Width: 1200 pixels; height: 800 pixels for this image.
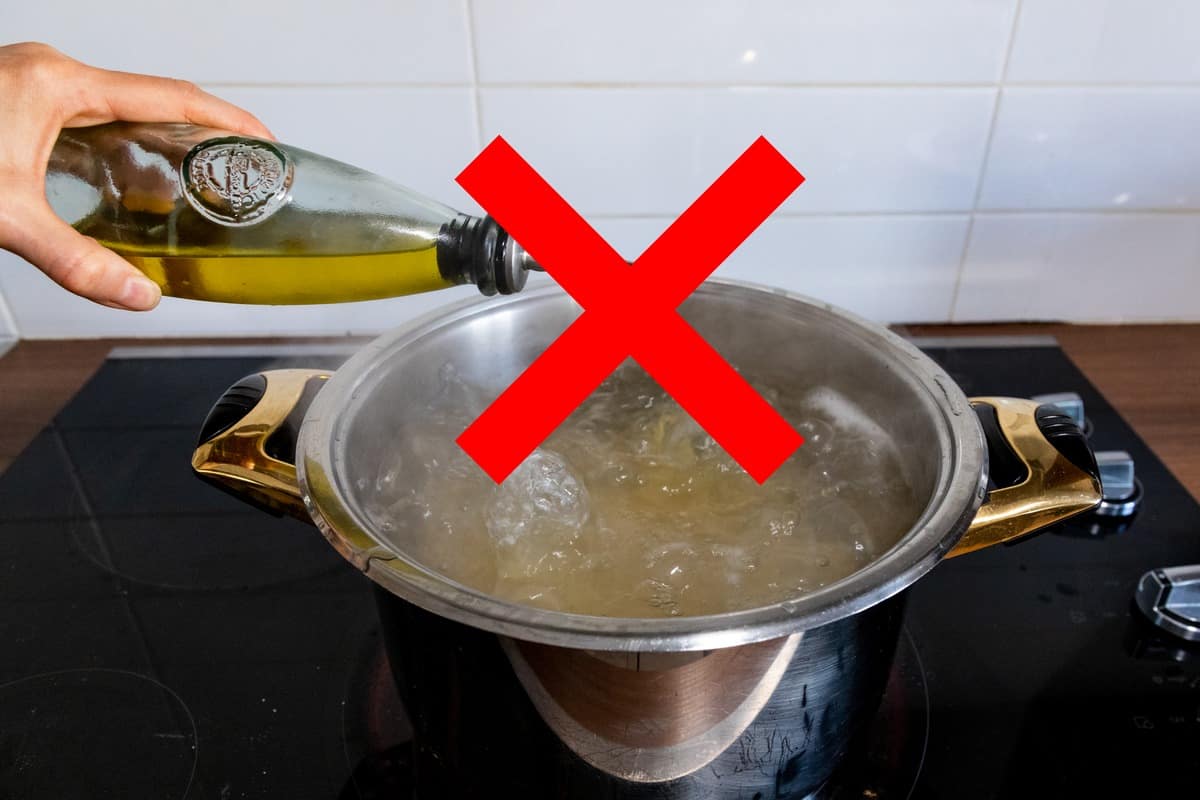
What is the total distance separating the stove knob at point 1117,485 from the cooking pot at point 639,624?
244 mm

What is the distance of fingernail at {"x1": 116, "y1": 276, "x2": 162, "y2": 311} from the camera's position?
1.66 feet

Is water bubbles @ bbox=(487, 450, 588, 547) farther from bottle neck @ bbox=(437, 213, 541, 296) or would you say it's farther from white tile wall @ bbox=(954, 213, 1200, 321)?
white tile wall @ bbox=(954, 213, 1200, 321)

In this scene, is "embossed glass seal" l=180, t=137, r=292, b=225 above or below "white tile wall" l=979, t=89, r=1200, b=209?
above

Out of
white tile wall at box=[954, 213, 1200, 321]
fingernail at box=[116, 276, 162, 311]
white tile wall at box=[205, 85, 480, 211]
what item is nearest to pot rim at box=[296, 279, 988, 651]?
fingernail at box=[116, 276, 162, 311]

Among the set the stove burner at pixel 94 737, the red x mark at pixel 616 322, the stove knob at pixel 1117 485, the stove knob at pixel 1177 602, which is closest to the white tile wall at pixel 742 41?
the red x mark at pixel 616 322

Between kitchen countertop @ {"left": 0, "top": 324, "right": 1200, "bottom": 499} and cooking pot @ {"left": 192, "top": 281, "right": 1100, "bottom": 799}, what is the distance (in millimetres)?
430

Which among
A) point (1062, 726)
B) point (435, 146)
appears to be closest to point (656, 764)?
point (1062, 726)

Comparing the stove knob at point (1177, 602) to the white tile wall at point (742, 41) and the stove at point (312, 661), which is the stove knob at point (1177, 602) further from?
the white tile wall at point (742, 41)

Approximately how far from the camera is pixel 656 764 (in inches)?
18.1

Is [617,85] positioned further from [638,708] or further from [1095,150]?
[638,708]

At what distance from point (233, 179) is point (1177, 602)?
739 millimetres

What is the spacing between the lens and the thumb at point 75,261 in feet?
1.58

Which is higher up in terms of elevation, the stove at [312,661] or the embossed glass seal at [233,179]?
the embossed glass seal at [233,179]

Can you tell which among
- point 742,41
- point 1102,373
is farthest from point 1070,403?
point 742,41
